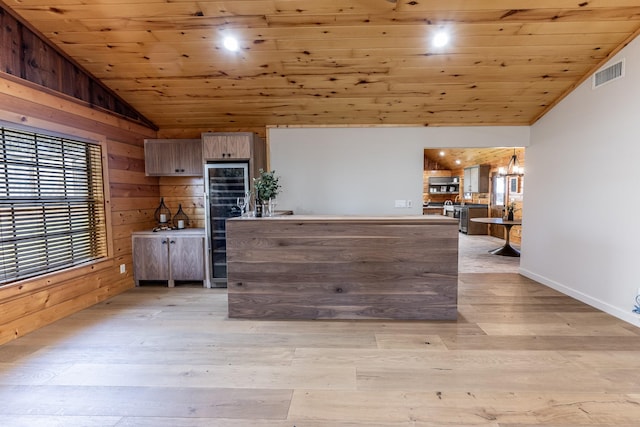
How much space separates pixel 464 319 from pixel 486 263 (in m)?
2.92

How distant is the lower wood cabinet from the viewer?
4.18 meters

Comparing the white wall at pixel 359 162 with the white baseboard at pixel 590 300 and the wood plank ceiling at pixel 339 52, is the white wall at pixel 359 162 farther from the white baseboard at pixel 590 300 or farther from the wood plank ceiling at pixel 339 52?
the white baseboard at pixel 590 300

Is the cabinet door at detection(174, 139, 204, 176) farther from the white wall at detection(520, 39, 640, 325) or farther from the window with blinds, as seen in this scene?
the white wall at detection(520, 39, 640, 325)

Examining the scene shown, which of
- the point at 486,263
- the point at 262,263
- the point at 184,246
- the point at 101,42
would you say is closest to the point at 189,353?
the point at 262,263

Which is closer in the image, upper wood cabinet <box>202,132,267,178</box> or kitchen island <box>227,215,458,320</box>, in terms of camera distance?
kitchen island <box>227,215,458,320</box>

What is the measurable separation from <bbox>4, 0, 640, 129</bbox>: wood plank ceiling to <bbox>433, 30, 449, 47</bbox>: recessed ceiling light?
65 millimetres

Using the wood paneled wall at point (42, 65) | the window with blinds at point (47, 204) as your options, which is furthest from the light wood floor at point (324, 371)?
the wood paneled wall at point (42, 65)

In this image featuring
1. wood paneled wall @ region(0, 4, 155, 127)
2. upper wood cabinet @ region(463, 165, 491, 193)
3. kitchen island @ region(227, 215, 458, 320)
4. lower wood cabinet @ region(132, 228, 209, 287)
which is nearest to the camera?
wood paneled wall @ region(0, 4, 155, 127)

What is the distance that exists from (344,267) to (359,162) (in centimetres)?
200

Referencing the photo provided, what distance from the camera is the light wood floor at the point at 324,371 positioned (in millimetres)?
1788

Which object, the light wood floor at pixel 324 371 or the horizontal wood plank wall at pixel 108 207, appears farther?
the horizontal wood plank wall at pixel 108 207

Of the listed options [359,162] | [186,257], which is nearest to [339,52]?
[359,162]

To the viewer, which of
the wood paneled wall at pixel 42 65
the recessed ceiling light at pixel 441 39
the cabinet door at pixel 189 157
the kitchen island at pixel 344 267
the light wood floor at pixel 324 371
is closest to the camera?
the light wood floor at pixel 324 371

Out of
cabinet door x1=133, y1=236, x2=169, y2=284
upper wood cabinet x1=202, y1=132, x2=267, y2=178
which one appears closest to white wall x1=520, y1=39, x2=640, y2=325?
upper wood cabinet x1=202, y1=132, x2=267, y2=178
